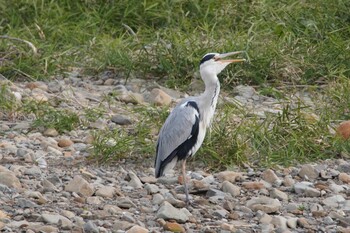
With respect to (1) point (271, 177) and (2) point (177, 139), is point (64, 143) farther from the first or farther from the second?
(1) point (271, 177)


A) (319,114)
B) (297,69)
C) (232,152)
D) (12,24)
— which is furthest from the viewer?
(12,24)

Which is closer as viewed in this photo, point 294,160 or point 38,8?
point 294,160

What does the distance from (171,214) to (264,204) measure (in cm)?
58

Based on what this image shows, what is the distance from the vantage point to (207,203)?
20.6 feet

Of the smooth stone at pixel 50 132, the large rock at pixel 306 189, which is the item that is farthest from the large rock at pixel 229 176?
the smooth stone at pixel 50 132

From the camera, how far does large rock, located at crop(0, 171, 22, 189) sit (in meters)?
6.30

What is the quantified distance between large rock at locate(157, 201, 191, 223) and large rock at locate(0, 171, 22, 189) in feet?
2.85

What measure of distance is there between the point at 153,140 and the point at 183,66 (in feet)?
5.00

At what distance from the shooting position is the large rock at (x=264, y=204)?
609cm

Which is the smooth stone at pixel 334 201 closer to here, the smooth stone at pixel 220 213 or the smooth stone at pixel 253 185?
the smooth stone at pixel 253 185

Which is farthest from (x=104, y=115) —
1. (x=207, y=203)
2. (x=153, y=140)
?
(x=207, y=203)

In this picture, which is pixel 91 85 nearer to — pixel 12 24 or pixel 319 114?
pixel 12 24

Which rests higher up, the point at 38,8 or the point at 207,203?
the point at 207,203

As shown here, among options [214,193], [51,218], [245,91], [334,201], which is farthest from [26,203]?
[245,91]
